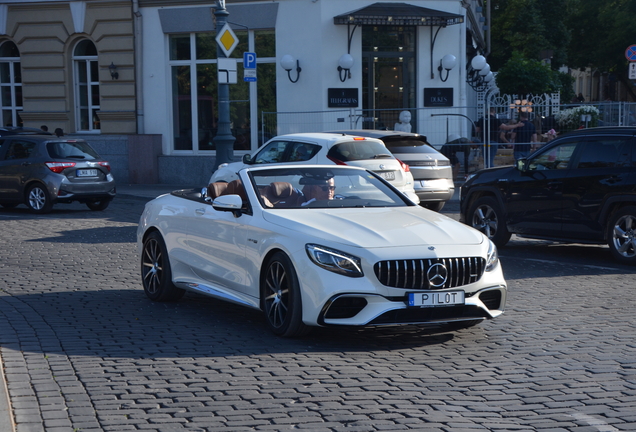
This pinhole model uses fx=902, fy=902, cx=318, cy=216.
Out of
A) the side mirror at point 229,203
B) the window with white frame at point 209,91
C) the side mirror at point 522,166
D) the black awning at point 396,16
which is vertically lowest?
the side mirror at point 229,203

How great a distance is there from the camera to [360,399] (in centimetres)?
539

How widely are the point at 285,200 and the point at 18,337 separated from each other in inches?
95.9

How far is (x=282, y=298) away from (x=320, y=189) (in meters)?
1.32

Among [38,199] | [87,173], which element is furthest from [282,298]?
[38,199]

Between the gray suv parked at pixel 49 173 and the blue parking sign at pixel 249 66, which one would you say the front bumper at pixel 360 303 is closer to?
the gray suv parked at pixel 49 173

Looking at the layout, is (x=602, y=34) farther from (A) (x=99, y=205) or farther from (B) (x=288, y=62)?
(A) (x=99, y=205)

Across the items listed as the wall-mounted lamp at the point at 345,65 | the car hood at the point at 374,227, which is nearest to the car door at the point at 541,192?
the car hood at the point at 374,227

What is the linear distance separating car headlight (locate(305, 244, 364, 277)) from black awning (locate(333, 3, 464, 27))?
57.0ft

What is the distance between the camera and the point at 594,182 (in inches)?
446

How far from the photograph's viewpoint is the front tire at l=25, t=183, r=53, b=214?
1811cm

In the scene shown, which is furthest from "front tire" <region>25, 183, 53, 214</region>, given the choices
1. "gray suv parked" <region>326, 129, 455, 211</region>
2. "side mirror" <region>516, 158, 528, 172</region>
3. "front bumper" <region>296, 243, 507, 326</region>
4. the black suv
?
"front bumper" <region>296, 243, 507, 326</region>

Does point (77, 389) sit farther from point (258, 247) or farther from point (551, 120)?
point (551, 120)

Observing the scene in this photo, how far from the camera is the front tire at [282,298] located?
6723 mm

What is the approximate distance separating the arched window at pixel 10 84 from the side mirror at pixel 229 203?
71.5 ft
